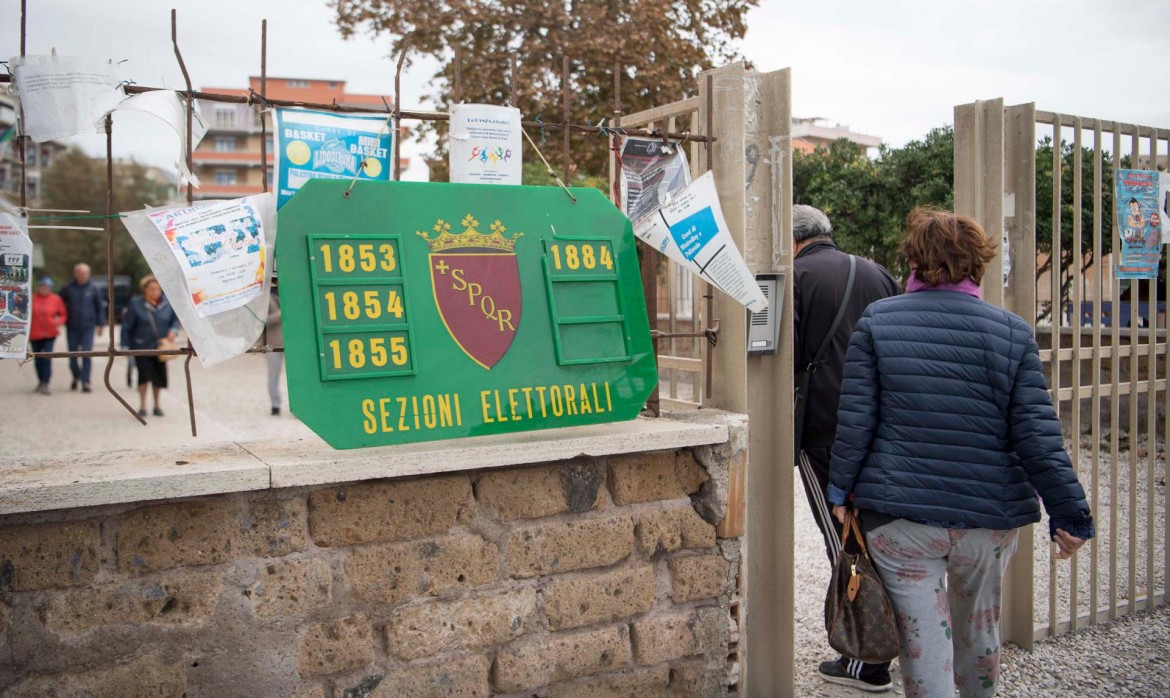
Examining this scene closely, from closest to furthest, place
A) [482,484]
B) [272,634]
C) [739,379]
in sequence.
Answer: [272,634]
[482,484]
[739,379]

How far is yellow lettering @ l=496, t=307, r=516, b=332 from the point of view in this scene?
291cm

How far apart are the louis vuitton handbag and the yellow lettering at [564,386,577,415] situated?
995 millimetres

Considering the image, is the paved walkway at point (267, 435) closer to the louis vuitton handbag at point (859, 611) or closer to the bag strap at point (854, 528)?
the louis vuitton handbag at point (859, 611)

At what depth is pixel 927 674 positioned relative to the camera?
299 cm

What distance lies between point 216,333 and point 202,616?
80 cm

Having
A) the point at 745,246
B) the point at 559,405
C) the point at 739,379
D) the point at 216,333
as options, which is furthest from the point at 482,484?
the point at 745,246

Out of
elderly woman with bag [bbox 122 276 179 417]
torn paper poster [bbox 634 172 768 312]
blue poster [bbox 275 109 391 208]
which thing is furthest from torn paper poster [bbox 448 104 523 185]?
elderly woman with bag [bbox 122 276 179 417]

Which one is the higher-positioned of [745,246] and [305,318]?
[745,246]

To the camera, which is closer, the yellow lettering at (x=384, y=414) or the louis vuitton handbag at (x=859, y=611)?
the yellow lettering at (x=384, y=414)

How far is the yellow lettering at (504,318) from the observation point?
2908 millimetres

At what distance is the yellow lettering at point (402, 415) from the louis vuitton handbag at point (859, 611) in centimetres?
151

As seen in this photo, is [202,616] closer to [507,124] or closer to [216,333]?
[216,333]

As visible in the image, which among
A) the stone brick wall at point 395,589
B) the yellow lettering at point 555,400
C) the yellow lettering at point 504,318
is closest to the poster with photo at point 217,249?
the stone brick wall at point 395,589

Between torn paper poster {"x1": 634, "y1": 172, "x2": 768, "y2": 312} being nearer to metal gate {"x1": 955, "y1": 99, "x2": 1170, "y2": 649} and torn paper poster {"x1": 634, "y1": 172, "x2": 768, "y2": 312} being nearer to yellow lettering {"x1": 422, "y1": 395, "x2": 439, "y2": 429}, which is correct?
yellow lettering {"x1": 422, "y1": 395, "x2": 439, "y2": 429}
